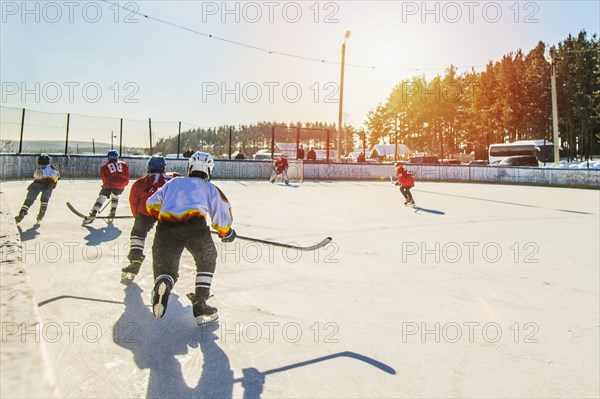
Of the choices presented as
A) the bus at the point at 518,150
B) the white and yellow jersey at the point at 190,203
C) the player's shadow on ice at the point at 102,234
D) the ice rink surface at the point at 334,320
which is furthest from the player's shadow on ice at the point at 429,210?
the bus at the point at 518,150

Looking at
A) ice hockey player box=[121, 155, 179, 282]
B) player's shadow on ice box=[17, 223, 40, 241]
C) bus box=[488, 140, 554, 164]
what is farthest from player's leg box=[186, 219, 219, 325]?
bus box=[488, 140, 554, 164]

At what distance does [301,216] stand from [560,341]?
6.52m

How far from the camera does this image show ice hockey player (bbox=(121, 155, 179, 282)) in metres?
4.47

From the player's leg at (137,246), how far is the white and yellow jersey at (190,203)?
1066 mm

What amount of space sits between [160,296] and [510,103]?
178 ft

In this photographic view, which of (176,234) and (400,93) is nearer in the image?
(176,234)

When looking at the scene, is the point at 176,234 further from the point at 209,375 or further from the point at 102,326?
the point at 209,375

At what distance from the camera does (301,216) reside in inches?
365

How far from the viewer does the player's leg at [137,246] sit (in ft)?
13.9

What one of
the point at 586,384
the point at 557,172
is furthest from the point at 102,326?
the point at 557,172

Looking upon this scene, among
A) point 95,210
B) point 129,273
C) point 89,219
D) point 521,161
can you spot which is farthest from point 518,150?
point 129,273

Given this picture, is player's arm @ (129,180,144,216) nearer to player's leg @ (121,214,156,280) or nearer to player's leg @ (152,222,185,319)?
player's leg @ (121,214,156,280)

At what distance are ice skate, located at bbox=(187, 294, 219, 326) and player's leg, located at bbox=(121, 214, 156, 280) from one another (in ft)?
4.46

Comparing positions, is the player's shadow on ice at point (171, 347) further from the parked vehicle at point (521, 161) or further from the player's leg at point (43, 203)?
the parked vehicle at point (521, 161)
